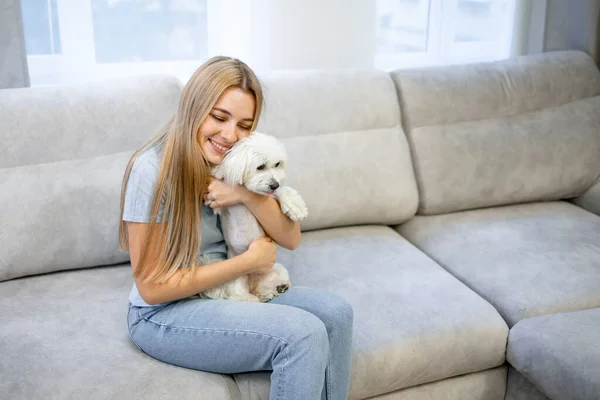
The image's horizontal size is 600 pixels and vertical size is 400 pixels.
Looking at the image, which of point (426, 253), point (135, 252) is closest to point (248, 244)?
point (135, 252)

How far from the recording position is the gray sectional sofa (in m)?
1.76

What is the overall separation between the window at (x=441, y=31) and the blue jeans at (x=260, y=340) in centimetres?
161

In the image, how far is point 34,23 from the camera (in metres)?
2.46

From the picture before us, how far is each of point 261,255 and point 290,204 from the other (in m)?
0.16

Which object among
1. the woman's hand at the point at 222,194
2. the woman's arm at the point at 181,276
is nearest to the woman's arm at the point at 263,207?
the woman's hand at the point at 222,194

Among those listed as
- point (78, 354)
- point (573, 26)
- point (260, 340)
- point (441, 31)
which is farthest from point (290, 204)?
point (573, 26)

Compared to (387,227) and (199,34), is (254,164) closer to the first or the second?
(387,227)

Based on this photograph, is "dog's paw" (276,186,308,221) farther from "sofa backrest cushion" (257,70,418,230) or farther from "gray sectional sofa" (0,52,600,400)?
"sofa backrest cushion" (257,70,418,230)

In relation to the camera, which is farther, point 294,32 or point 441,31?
point 441,31

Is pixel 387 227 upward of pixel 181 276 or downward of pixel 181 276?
downward

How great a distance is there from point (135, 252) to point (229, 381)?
0.37 meters

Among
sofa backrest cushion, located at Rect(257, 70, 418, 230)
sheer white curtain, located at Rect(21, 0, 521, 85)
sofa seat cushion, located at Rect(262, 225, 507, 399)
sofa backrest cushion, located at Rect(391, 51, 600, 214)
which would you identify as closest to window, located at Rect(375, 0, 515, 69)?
sheer white curtain, located at Rect(21, 0, 521, 85)

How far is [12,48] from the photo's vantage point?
7.53 ft

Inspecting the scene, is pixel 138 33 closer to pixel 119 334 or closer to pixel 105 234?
pixel 105 234
